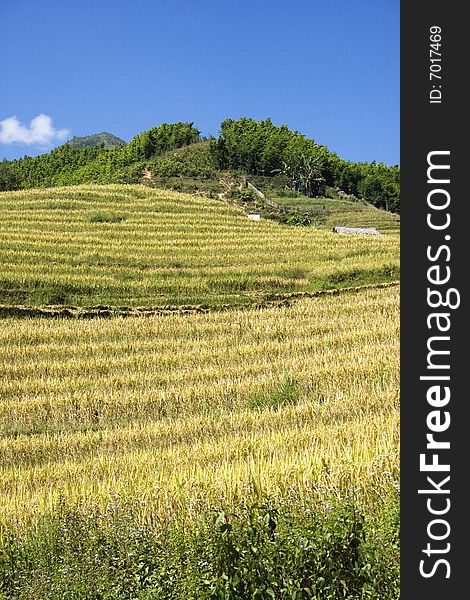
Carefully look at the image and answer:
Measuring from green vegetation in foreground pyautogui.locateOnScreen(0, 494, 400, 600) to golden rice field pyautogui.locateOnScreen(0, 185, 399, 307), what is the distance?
21056 mm

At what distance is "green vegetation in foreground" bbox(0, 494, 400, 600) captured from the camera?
4.35 metres

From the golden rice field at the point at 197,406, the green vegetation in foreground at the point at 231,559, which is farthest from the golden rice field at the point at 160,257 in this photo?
the green vegetation in foreground at the point at 231,559

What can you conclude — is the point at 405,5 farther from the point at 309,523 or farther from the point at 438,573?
the point at 309,523

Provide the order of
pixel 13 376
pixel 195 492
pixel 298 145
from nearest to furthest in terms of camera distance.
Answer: pixel 195 492
pixel 13 376
pixel 298 145

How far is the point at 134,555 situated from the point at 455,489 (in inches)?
92.7

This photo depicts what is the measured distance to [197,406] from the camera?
11.4m

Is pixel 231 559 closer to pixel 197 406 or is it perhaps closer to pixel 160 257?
pixel 197 406

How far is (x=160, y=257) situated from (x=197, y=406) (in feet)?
75.2

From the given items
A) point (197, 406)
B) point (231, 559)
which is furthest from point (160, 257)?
point (231, 559)

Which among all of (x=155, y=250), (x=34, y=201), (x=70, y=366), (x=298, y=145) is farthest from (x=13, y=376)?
(x=298, y=145)

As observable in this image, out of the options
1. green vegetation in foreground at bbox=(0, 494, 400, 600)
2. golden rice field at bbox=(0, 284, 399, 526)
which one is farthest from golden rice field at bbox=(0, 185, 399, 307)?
green vegetation in foreground at bbox=(0, 494, 400, 600)

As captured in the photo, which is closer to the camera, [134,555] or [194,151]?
[134,555]

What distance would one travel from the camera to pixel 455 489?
347 cm

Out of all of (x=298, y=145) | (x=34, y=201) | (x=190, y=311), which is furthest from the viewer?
(x=298, y=145)
